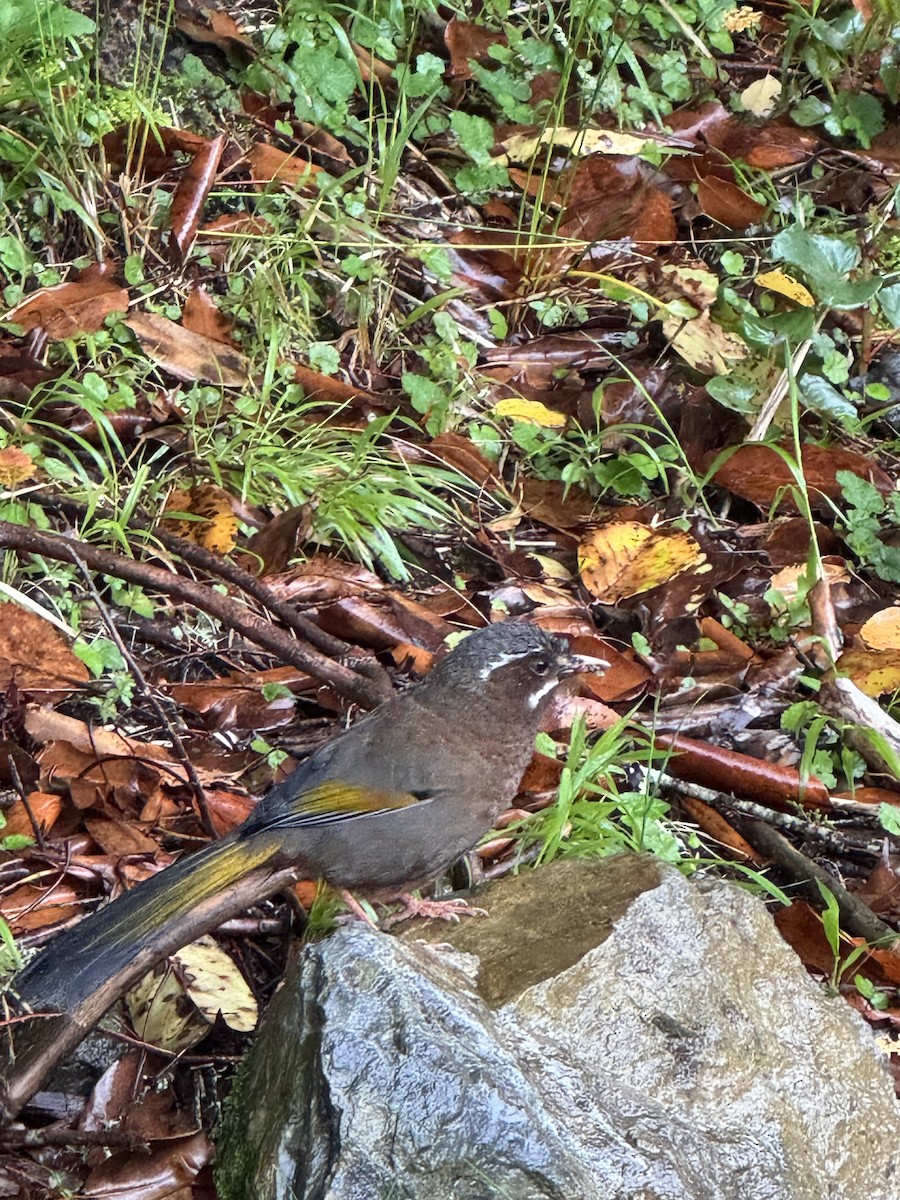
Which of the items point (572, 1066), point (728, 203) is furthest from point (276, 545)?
point (728, 203)

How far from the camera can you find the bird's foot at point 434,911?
11.5 ft

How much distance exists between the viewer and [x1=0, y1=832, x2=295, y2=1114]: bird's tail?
2.97m

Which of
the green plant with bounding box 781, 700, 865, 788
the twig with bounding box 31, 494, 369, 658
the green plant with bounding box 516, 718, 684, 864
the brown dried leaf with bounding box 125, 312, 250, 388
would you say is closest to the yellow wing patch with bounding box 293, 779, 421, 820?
the green plant with bounding box 516, 718, 684, 864

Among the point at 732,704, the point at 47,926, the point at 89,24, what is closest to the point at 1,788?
the point at 47,926

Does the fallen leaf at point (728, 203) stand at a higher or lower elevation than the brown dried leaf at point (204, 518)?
higher

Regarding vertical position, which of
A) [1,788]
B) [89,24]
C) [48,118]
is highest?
[89,24]

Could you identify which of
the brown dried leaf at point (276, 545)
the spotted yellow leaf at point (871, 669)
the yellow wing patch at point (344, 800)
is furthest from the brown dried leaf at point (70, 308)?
the spotted yellow leaf at point (871, 669)

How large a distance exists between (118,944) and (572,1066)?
3.33 ft

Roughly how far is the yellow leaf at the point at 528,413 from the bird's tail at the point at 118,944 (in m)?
2.86

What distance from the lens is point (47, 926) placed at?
3.65 meters

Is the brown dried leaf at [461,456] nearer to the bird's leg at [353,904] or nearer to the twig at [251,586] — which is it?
the twig at [251,586]

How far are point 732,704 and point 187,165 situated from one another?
346 cm

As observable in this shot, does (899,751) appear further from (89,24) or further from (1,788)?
(89,24)

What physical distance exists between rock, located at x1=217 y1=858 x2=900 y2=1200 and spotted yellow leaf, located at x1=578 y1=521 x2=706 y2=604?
6.23 feet
